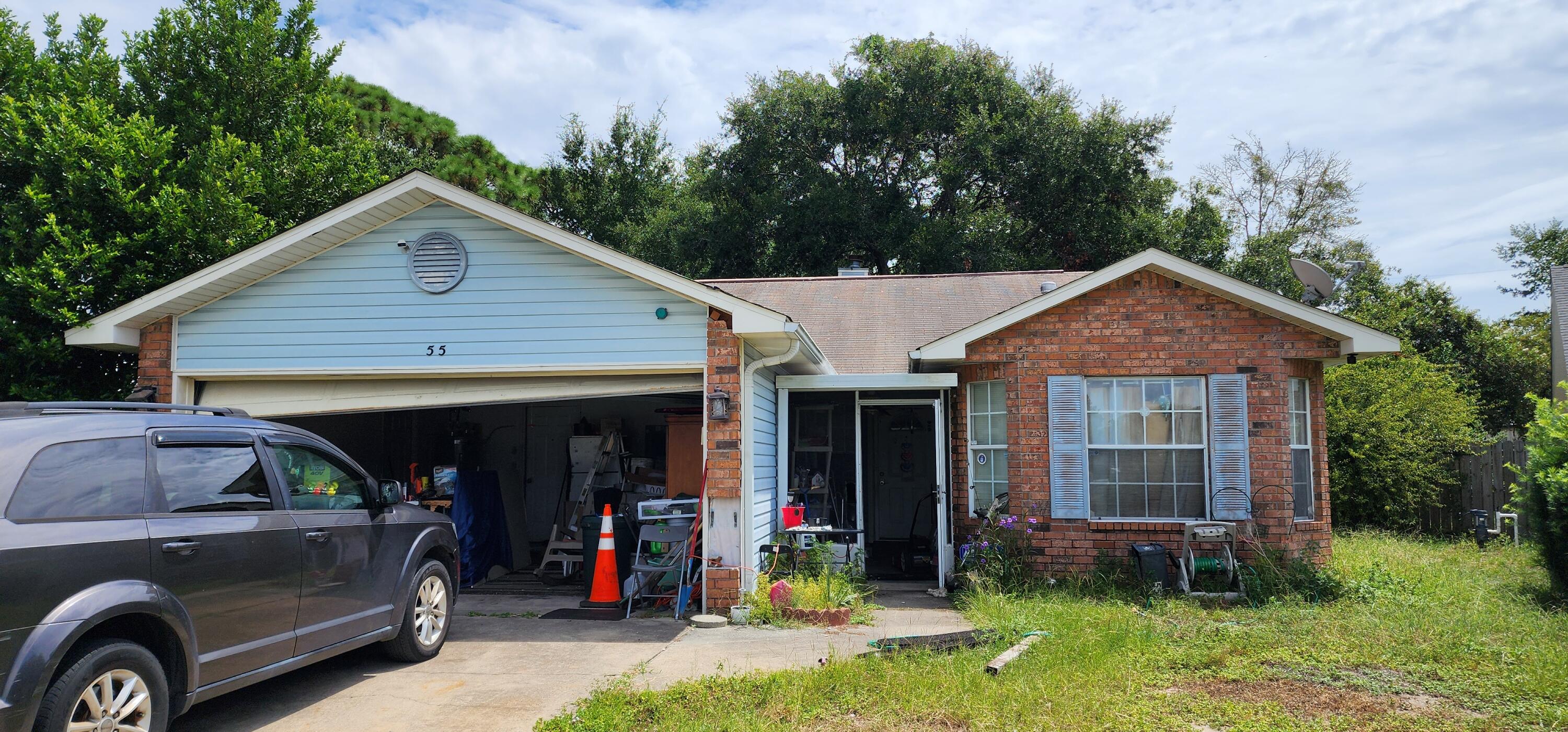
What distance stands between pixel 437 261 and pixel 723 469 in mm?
3257

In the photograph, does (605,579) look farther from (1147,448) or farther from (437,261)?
(1147,448)

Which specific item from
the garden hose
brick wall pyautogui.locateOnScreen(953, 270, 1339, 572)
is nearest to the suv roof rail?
brick wall pyautogui.locateOnScreen(953, 270, 1339, 572)

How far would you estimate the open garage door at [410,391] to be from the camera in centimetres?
888

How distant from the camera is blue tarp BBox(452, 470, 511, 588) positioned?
1102 cm

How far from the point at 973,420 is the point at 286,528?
7.04 meters

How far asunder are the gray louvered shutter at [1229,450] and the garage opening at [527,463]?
5.18m

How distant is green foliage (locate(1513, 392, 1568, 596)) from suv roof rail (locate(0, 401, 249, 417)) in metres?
10.5

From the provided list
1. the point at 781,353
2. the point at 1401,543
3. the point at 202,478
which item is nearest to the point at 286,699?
the point at 202,478

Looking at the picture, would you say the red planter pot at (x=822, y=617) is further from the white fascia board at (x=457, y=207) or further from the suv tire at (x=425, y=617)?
the suv tire at (x=425, y=617)

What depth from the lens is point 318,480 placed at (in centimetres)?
602

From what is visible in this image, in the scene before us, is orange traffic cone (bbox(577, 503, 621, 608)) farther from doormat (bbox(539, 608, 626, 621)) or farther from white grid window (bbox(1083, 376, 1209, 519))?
white grid window (bbox(1083, 376, 1209, 519))

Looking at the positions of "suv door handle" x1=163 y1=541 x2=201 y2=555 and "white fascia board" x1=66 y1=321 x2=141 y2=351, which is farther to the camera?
"white fascia board" x1=66 y1=321 x2=141 y2=351

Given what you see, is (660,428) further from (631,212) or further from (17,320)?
(631,212)

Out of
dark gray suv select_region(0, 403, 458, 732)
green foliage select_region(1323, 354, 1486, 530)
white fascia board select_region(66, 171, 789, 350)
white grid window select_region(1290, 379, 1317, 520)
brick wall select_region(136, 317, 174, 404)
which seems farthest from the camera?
green foliage select_region(1323, 354, 1486, 530)
